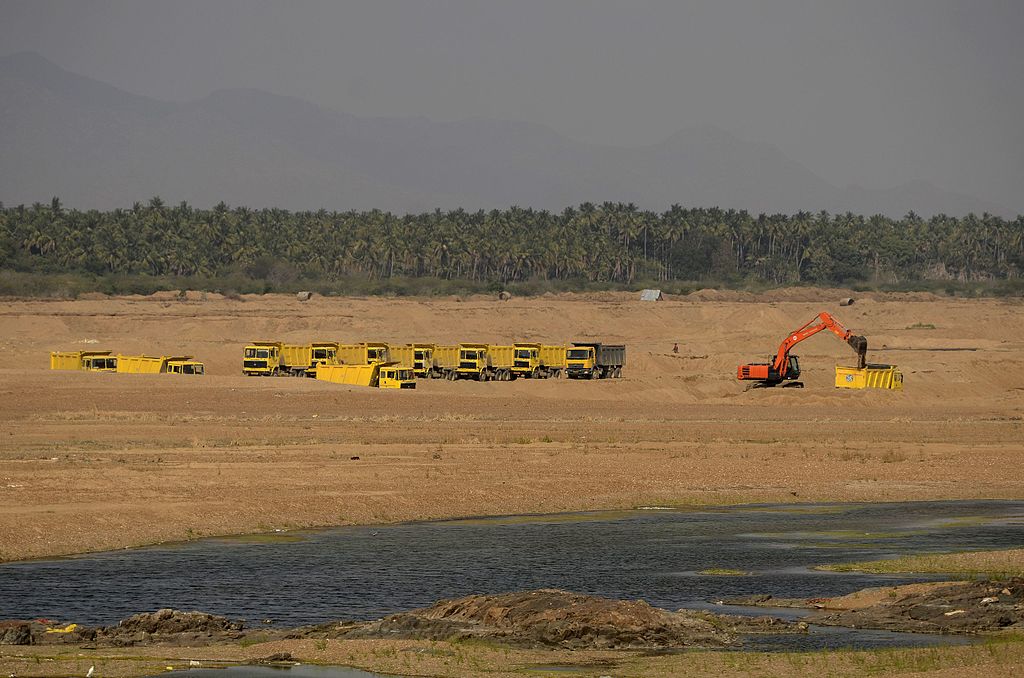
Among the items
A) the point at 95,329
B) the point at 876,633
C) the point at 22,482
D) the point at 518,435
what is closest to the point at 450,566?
the point at 876,633

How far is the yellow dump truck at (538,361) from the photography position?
9294 cm

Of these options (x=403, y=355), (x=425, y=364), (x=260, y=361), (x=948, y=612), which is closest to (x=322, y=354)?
(x=260, y=361)

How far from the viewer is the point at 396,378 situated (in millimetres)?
84438

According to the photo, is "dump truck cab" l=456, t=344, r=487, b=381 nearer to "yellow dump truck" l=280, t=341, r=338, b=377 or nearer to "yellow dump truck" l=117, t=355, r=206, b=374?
"yellow dump truck" l=280, t=341, r=338, b=377

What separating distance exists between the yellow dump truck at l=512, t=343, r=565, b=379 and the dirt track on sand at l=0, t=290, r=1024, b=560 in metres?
5.95

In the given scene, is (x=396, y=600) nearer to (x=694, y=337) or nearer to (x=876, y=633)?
(x=876, y=633)

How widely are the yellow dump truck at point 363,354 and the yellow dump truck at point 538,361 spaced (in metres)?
8.62

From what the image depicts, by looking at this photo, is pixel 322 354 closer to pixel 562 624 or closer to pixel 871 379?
pixel 871 379

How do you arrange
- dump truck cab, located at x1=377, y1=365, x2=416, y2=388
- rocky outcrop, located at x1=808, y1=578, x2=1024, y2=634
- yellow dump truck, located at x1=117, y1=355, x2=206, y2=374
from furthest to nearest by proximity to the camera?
yellow dump truck, located at x1=117, y1=355, x2=206, y2=374, dump truck cab, located at x1=377, y1=365, x2=416, y2=388, rocky outcrop, located at x1=808, y1=578, x2=1024, y2=634

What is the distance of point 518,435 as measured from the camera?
6084 cm

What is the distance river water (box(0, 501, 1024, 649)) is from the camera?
91.2 feet

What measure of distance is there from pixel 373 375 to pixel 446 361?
10.5 meters

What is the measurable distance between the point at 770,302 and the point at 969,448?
12018 cm

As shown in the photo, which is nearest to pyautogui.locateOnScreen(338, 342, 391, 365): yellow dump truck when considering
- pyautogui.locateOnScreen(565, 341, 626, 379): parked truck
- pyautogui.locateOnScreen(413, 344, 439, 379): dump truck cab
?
pyautogui.locateOnScreen(413, 344, 439, 379): dump truck cab
